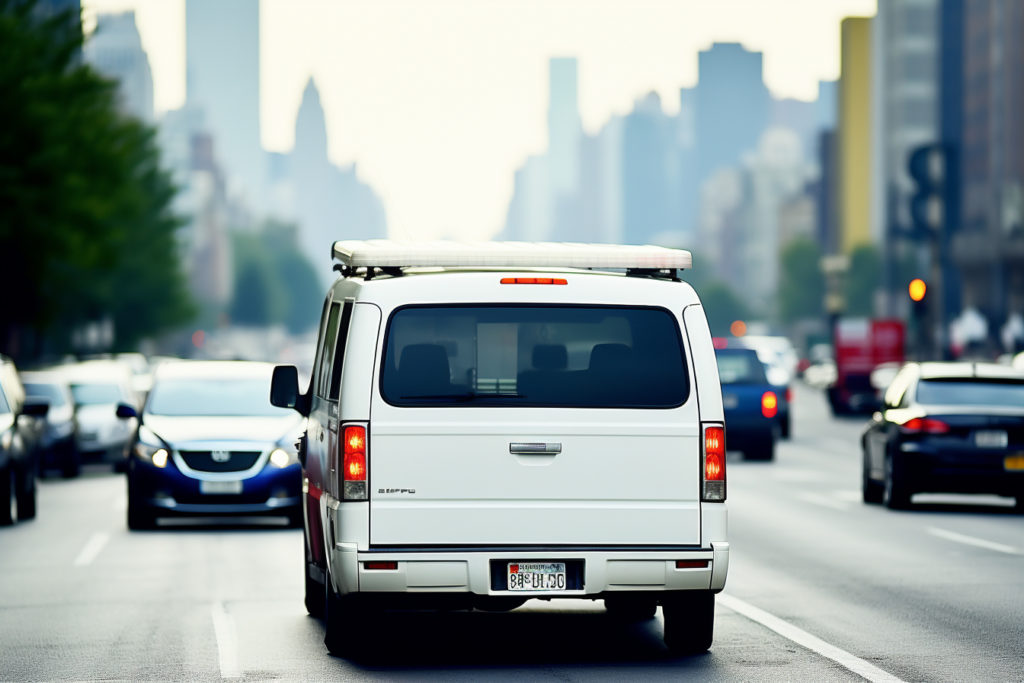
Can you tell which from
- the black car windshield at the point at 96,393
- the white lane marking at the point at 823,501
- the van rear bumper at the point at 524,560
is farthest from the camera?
the black car windshield at the point at 96,393

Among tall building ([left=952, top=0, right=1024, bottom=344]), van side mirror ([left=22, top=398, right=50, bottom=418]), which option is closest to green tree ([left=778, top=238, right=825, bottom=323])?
tall building ([left=952, top=0, right=1024, bottom=344])

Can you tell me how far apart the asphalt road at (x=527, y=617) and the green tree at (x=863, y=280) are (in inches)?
5191

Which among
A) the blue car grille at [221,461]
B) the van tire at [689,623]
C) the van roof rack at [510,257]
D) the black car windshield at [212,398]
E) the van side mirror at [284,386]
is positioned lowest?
the van tire at [689,623]

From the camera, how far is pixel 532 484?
9.84 meters

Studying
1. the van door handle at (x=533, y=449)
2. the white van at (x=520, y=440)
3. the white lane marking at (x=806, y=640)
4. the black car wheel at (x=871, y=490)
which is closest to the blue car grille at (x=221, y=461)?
the white lane marking at (x=806, y=640)

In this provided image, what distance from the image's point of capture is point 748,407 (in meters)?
31.2

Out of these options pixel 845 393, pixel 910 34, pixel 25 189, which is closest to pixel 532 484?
pixel 25 189

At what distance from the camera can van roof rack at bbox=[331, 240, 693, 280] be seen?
10055 mm

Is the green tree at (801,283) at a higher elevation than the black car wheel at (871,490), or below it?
higher

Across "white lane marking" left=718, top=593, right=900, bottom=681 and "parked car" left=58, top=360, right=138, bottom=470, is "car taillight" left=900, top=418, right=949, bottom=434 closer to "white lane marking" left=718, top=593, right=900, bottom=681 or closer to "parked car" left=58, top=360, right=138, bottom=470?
"white lane marking" left=718, top=593, right=900, bottom=681

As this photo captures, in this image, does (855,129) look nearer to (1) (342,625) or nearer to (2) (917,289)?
(2) (917,289)

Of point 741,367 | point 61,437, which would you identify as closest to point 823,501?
point 741,367

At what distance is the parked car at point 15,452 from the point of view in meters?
20.1

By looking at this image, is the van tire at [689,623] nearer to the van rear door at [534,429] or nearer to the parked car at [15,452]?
the van rear door at [534,429]
